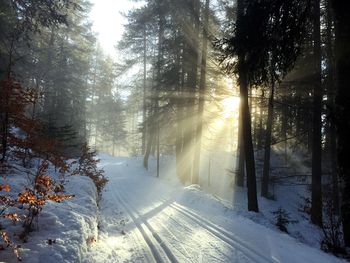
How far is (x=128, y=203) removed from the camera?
1435 centimetres

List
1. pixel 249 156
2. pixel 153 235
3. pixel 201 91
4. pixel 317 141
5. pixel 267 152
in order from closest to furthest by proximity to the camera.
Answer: pixel 153 235, pixel 249 156, pixel 317 141, pixel 201 91, pixel 267 152

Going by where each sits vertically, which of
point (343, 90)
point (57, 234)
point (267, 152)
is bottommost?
point (57, 234)

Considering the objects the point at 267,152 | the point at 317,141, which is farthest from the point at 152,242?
the point at 267,152

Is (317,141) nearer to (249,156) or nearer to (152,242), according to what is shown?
(249,156)

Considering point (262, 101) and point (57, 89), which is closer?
point (262, 101)

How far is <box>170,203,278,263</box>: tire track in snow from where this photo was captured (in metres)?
7.28

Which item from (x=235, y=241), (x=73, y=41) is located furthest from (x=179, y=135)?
(x=73, y=41)

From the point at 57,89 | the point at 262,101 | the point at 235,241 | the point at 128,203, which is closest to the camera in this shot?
the point at 235,241

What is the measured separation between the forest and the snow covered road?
16 cm

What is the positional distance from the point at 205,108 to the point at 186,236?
18.5 metres

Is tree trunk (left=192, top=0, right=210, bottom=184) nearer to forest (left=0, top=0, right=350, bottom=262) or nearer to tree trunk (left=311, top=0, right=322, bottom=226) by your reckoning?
forest (left=0, top=0, right=350, bottom=262)

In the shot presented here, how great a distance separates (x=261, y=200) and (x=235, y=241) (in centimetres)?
1484

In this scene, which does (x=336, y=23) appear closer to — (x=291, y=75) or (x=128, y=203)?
(x=128, y=203)

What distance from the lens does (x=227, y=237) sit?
880 centimetres
